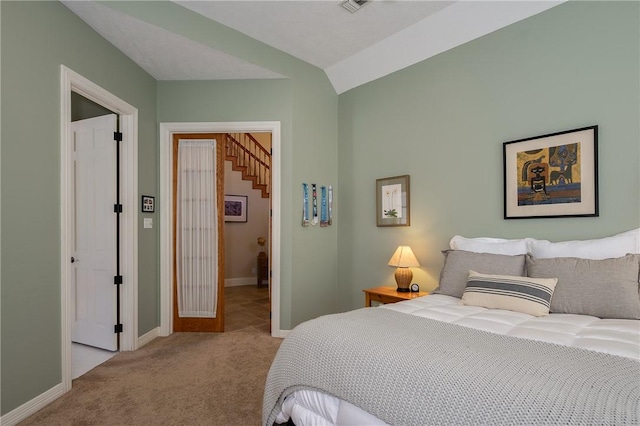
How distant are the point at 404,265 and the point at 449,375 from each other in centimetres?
206

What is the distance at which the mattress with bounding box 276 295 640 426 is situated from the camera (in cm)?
148

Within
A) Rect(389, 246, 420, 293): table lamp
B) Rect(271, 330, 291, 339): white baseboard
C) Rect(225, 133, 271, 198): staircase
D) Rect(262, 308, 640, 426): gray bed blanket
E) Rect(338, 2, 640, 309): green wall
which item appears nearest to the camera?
Rect(262, 308, 640, 426): gray bed blanket

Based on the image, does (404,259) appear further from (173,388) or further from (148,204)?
(148,204)

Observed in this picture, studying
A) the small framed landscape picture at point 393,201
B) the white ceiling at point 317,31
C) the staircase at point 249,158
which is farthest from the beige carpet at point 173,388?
the staircase at point 249,158

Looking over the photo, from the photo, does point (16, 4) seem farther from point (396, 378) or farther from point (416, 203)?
point (416, 203)

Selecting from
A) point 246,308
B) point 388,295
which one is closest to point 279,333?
point 388,295

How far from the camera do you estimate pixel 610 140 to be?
7.86ft

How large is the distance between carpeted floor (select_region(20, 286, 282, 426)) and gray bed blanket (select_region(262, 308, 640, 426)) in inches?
26.0

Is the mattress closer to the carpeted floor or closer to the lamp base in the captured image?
the carpeted floor

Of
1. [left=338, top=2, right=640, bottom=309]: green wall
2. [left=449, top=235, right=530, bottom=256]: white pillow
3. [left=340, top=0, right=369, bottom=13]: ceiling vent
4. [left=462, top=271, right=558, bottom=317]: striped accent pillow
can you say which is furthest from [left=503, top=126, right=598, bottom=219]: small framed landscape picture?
[left=340, top=0, right=369, bottom=13]: ceiling vent

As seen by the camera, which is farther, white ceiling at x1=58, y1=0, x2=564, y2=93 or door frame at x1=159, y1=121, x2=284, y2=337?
door frame at x1=159, y1=121, x2=284, y2=337

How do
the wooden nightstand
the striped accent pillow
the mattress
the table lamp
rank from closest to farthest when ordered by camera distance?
the mattress < the striped accent pillow < the wooden nightstand < the table lamp

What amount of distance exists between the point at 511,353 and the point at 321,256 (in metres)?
2.82

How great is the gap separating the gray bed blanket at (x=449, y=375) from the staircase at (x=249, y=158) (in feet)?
17.3
